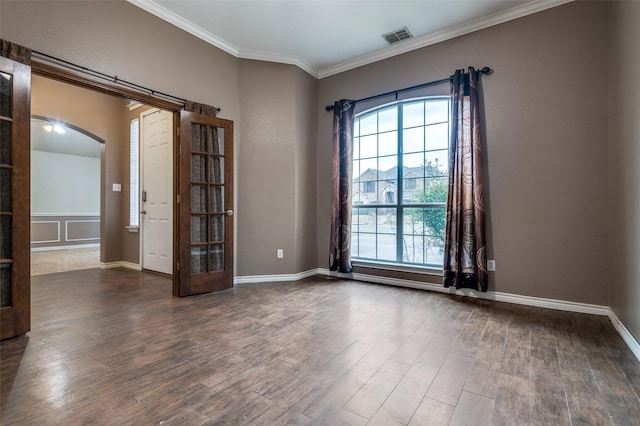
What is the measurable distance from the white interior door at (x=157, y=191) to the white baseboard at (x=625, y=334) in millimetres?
5019

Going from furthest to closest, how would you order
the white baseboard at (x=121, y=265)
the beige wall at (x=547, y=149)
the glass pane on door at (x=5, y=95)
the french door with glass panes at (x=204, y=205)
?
the white baseboard at (x=121, y=265) → the french door with glass panes at (x=204, y=205) → the beige wall at (x=547, y=149) → the glass pane on door at (x=5, y=95)

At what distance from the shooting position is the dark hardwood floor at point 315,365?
1441 mm

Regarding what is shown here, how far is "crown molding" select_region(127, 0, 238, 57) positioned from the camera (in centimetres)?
307

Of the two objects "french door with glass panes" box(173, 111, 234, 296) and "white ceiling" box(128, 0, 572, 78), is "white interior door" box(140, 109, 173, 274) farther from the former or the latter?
"white ceiling" box(128, 0, 572, 78)

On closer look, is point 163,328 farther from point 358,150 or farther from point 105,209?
point 105,209

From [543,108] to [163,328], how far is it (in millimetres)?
4156

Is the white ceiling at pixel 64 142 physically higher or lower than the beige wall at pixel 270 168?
higher

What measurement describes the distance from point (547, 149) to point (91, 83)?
14.4 ft

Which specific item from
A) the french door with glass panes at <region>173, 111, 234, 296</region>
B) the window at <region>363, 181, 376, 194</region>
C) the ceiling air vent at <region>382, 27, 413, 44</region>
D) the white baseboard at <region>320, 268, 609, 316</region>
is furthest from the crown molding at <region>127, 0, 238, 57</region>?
the white baseboard at <region>320, 268, 609, 316</region>

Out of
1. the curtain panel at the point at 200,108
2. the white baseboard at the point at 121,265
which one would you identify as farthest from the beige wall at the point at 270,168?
the white baseboard at the point at 121,265

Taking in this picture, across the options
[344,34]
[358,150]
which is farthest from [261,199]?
[344,34]

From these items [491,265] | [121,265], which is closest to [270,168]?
[491,265]

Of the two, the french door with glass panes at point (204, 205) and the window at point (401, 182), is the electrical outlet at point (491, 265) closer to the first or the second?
the window at point (401, 182)

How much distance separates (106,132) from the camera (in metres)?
5.11
